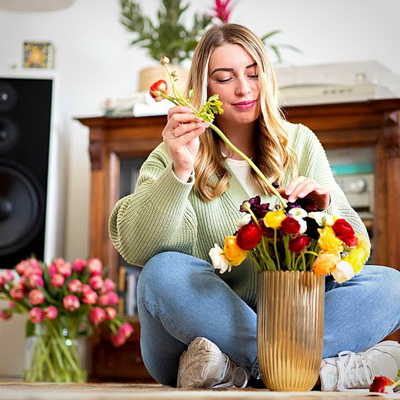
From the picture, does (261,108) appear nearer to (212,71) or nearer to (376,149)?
(212,71)

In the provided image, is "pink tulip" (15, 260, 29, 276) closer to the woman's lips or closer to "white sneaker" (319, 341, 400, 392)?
the woman's lips

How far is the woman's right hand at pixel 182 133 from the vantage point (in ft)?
4.25

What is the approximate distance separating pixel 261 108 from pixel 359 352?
49cm

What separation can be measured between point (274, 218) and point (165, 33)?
187cm

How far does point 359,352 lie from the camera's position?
1.40 metres

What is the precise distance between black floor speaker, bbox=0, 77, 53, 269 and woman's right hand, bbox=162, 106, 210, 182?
1.70 m

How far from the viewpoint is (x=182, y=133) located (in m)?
1.30

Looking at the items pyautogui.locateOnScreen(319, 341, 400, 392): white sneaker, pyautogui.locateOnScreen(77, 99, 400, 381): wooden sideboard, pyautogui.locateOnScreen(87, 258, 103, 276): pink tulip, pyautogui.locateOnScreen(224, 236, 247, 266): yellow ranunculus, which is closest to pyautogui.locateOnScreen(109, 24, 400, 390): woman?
pyautogui.locateOnScreen(319, 341, 400, 392): white sneaker

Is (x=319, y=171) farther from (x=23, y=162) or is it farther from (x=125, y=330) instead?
(x=23, y=162)

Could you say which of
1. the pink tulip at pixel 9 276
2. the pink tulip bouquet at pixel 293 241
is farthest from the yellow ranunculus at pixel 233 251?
the pink tulip at pixel 9 276

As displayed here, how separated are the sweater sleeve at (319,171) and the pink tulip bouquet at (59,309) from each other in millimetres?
1177

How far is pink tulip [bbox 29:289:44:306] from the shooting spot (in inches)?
99.7

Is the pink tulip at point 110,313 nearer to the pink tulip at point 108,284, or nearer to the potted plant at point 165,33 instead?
the pink tulip at point 108,284

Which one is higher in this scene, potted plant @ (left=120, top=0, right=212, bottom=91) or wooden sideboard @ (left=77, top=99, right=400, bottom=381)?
potted plant @ (left=120, top=0, right=212, bottom=91)
